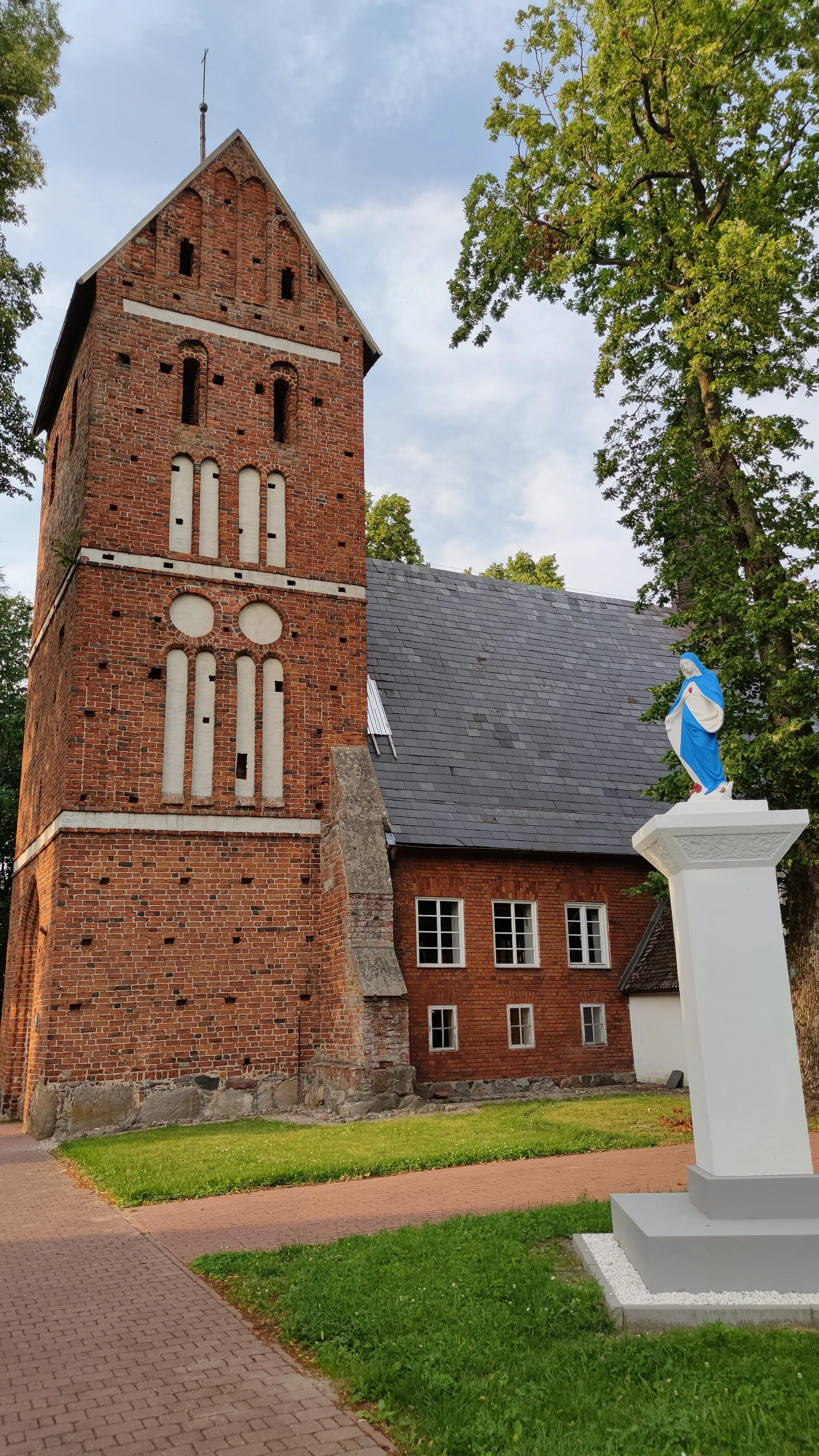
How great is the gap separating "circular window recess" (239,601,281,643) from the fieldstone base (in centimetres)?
707

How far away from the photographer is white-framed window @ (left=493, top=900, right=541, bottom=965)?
17672 mm

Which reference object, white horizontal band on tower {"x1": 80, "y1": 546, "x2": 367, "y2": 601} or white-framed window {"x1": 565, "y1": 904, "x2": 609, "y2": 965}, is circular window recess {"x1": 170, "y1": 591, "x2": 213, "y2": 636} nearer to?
white horizontal band on tower {"x1": 80, "y1": 546, "x2": 367, "y2": 601}

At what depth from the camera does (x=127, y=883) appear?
595 inches

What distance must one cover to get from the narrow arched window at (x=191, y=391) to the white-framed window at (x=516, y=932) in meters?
10.1

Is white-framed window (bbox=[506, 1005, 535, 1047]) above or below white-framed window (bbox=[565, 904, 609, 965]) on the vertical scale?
below

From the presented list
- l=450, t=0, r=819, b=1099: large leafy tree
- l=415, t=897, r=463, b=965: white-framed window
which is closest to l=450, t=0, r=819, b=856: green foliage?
l=450, t=0, r=819, b=1099: large leafy tree

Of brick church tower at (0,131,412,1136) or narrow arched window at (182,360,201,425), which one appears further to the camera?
narrow arched window at (182,360,201,425)

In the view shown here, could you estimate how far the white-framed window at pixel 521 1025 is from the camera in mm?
17328

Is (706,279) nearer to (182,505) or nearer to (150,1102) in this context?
(182,505)

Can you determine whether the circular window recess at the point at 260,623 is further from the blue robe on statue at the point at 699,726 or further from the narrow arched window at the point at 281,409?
the blue robe on statue at the point at 699,726

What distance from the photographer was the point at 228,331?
59.4 feet

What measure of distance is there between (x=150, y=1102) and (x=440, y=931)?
538 centimetres

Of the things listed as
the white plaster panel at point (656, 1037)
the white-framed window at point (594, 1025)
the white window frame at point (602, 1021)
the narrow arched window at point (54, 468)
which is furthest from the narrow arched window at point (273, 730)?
the white plaster panel at point (656, 1037)

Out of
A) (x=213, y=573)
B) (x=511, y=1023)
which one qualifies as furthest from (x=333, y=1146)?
(x=213, y=573)
